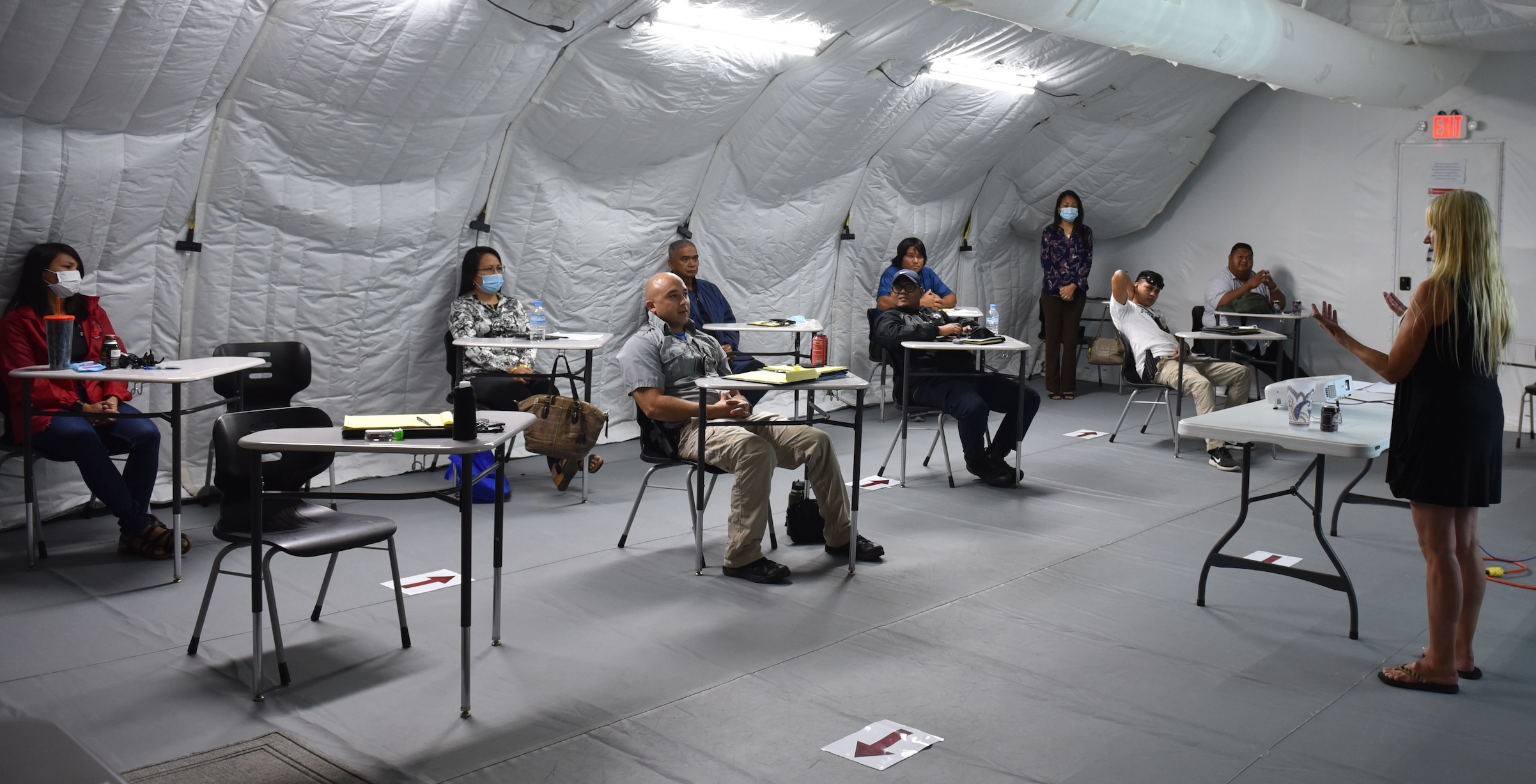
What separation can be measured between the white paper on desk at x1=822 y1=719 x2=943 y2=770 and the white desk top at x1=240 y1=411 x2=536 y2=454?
1249 mm

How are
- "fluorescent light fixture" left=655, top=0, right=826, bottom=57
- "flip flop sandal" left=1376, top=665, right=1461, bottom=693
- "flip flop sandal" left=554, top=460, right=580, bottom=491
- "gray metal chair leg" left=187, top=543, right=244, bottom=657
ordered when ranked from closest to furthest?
"flip flop sandal" left=1376, top=665, right=1461, bottom=693 → "gray metal chair leg" left=187, top=543, right=244, bottom=657 → "flip flop sandal" left=554, top=460, right=580, bottom=491 → "fluorescent light fixture" left=655, top=0, right=826, bottom=57

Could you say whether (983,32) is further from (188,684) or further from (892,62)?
(188,684)

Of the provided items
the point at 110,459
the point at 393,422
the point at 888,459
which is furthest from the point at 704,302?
the point at 393,422

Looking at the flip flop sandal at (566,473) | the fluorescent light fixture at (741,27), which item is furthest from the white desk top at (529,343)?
the fluorescent light fixture at (741,27)

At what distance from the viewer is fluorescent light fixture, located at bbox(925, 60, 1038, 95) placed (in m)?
7.88

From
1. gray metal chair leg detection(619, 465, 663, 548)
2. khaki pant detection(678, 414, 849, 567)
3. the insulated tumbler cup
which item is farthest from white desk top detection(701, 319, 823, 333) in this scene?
the insulated tumbler cup

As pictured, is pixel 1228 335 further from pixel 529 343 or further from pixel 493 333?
pixel 493 333

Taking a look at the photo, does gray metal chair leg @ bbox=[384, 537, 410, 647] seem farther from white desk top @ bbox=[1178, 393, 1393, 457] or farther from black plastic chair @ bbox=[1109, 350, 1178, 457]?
black plastic chair @ bbox=[1109, 350, 1178, 457]

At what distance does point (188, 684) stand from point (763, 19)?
452cm

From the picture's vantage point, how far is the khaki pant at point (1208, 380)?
23.8 feet

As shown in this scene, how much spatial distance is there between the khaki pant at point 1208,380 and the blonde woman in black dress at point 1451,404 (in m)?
3.82

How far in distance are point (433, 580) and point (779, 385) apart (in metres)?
1.57

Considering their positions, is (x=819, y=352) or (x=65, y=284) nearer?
(x=65, y=284)

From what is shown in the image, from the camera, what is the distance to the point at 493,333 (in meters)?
6.41
